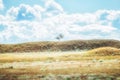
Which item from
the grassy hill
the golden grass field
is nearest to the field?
the golden grass field

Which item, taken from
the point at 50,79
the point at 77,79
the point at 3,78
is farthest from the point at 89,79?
the point at 3,78

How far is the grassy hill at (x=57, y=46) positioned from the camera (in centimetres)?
18375

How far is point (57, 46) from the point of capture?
190 m

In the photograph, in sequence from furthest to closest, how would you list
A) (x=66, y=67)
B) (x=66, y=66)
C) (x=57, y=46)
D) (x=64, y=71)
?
(x=57, y=46)
(x=66, y=66)
(x=66, y=67)
(x=64, y=71)

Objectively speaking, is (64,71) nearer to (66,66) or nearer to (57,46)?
(66,66)

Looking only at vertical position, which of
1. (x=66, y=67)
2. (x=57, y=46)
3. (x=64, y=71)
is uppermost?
(x=57, y=46)

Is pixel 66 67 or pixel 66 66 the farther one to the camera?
pixel 66 66

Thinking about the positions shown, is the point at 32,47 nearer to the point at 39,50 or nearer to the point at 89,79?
the point at 39,50

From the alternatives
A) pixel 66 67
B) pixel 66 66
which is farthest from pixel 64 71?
pixel 66 66

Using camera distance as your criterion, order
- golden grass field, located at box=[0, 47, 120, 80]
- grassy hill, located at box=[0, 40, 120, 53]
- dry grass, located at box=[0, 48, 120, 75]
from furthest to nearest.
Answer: grassy hill, located at box=[0, 40, 120, 53] < dry grass, located at box=[0, 48, 120, 75] < golden grass field, located at box=[0, 47, 120, 80]

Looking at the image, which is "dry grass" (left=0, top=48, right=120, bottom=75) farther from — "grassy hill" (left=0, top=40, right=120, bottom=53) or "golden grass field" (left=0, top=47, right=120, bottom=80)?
"grassy hill" (left=0, top=40, right=120, bottom=53)

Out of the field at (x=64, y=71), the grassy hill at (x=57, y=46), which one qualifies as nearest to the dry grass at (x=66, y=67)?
the field at (x=64, y=71)

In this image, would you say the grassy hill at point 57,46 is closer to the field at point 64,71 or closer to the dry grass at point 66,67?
the dry grass at point 66,67

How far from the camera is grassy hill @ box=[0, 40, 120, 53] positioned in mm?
183750
